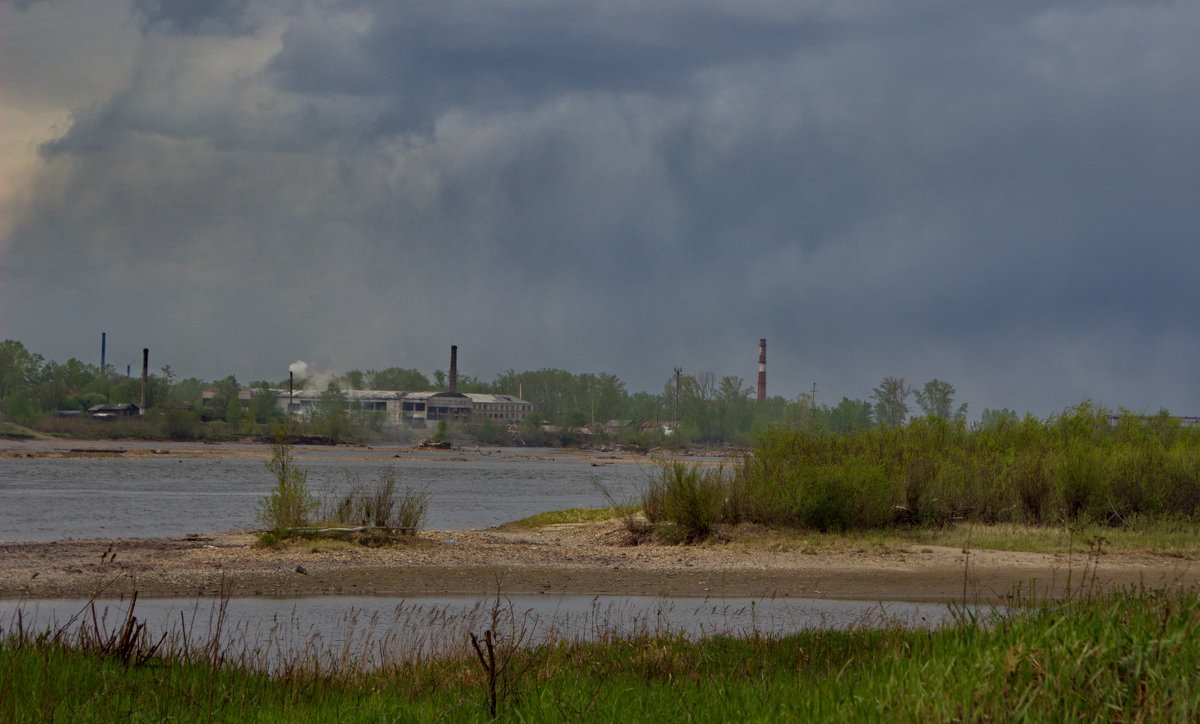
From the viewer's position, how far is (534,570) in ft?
68.8

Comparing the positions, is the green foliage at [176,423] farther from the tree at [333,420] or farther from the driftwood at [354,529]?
the driftwood at [354,529]

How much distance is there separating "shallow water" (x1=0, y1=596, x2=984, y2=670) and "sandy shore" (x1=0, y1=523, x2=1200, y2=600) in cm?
85

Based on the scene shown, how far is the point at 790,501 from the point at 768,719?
19810 millimetres

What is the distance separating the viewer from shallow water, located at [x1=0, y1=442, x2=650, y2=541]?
31906 mm

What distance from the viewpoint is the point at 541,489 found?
198 feet

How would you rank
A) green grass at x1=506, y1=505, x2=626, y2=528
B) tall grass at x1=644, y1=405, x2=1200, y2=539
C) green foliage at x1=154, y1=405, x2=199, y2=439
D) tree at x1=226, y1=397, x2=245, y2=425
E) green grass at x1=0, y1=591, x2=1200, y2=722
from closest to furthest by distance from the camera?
1. green grass at x1=0, y1=591, x2=1200, y2=722
2. tall grass at x1=644, y1=405, x2=1200, y2=539
3. green grass at x1=506, y1=505, x2=626, y2=528
4. green foliage at x1=154, y1=405, x2=199, y2=439
5. tree at x1=226, y1=397, x2=245, y2=425

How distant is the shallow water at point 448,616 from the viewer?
13.2 meters

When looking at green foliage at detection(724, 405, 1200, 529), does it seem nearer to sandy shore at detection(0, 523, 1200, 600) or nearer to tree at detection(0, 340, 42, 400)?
sandy shore at detection(0, 523, 1200, 600)

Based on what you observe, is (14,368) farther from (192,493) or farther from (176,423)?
(192,493)


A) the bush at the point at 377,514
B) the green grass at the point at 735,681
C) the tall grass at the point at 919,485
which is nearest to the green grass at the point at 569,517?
→ the tall grass at the point at 919,485

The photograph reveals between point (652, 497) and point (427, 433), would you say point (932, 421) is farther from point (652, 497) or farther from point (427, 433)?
point (427, 433)

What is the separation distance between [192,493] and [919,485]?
108ft

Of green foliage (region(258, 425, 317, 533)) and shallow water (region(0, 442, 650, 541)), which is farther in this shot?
shallow water (region(0, 442, 650, 541))

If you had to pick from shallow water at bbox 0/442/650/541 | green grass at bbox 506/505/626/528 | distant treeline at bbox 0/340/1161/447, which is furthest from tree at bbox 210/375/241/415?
green grass at bbox 506/505/626/528
